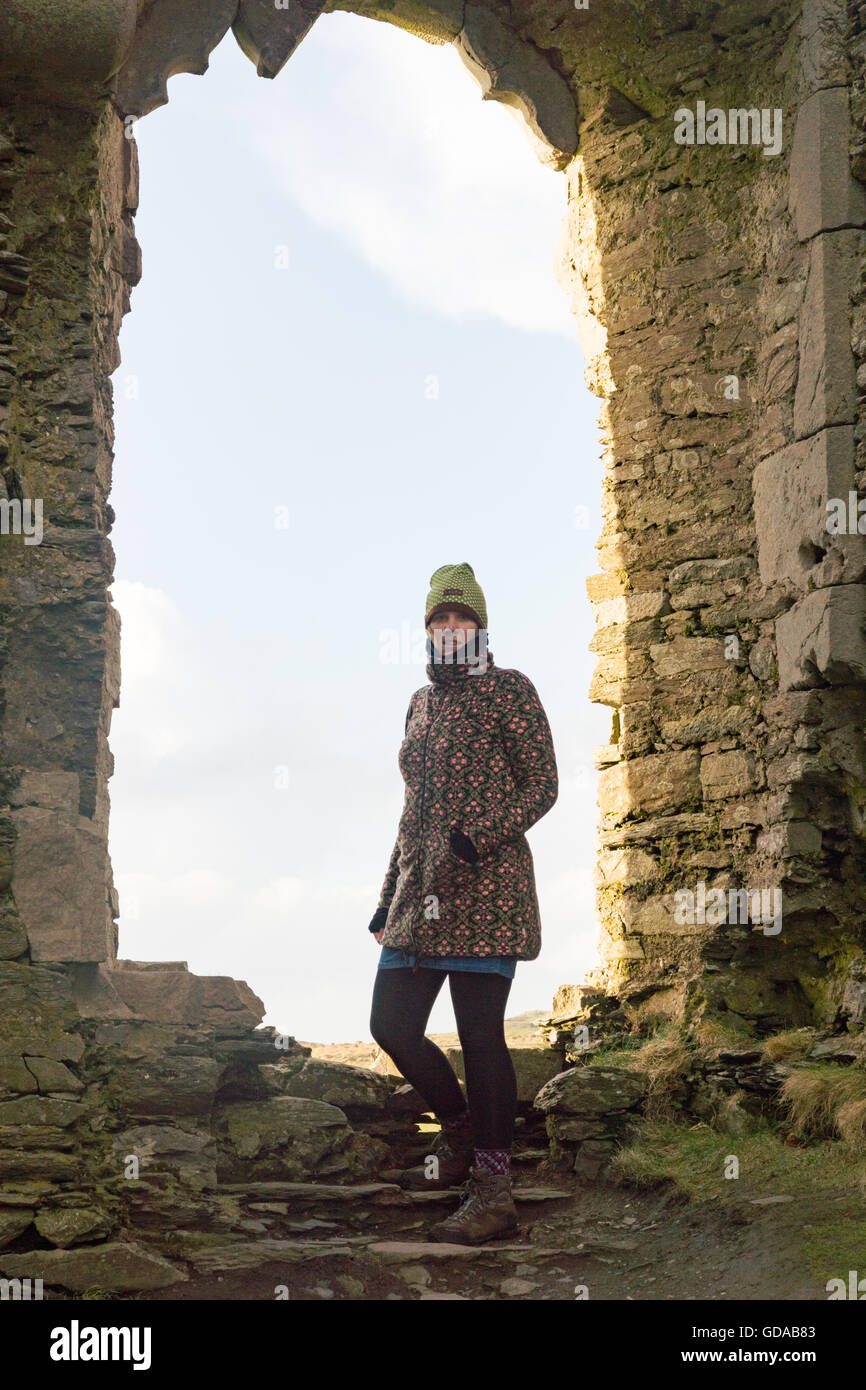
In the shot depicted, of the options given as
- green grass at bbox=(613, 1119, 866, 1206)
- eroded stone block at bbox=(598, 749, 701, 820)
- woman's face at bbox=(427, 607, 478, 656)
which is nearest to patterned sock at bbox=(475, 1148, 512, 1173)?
green grass at bbox=(613, 1119, 866, 1206)

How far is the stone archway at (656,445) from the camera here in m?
5.37

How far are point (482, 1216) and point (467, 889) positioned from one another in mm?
1102

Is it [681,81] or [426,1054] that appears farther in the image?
[681,81]

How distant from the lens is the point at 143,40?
20.5ft

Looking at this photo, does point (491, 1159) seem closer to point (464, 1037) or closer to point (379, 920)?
point (464, 1037)

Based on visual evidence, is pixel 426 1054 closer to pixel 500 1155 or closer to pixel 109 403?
pixel 500 1155

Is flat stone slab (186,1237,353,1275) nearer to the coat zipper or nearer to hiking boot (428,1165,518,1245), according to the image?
hiking boot (428,1165,518,1245)

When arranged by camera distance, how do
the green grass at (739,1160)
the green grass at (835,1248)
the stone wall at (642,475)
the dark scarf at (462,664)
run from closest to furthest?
1. the green grass at (835,1248)
2. the green grass at (739,1160)
3. the dark scarf at (462,664)
4. the stone wall at (642,475)

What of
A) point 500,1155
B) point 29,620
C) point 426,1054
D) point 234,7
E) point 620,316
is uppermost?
point 234,7

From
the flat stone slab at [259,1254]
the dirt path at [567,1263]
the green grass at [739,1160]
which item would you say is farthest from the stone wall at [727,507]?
the flat stone slab at [259,1254]

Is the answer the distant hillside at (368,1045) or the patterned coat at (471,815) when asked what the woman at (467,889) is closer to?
the patterned coat at (471,815)

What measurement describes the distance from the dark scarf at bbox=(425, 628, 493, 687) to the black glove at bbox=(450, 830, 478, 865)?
604mm
